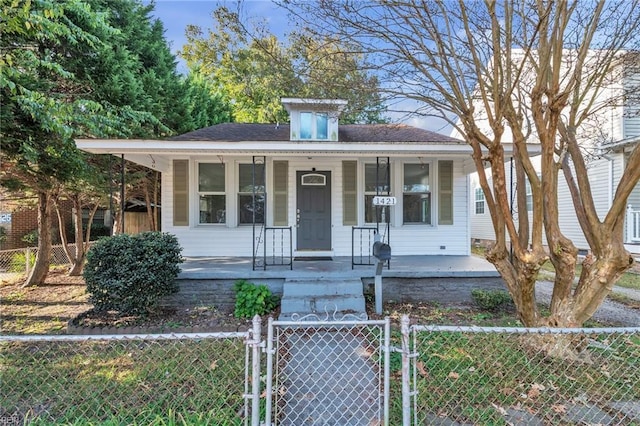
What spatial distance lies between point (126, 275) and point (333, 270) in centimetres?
321

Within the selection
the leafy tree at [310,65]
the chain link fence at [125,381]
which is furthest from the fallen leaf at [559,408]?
the leafy tree at [310,65]

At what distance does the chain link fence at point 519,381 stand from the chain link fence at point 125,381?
5.29 feet

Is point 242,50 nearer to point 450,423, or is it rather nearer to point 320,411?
point 320,411

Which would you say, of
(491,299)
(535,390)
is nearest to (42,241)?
(491,299)

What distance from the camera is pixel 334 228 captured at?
8328 mm

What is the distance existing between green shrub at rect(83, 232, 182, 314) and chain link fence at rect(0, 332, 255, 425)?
Result: 30.3 inches

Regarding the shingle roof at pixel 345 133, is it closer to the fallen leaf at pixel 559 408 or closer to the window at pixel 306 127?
the window at pixel 306 127

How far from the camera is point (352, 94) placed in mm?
5188

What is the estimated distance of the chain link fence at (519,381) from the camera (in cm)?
275

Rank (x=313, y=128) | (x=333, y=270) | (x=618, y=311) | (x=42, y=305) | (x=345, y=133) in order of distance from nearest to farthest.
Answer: (x=618, y=311) < (x=333, y=270) < (x=42, y=305) < (x=313, y=128) < (x=345, y=133)

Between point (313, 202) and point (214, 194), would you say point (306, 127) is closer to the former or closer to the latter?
point (313, 202)

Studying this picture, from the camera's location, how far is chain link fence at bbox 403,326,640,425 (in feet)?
9.01

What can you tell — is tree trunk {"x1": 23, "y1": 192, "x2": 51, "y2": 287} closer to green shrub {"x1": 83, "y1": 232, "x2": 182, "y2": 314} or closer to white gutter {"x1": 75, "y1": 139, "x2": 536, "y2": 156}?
white gutter {"x1": 75, "y1": 139, "x2": 536, "y2": 156}

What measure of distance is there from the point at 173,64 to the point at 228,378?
37.6 feet
